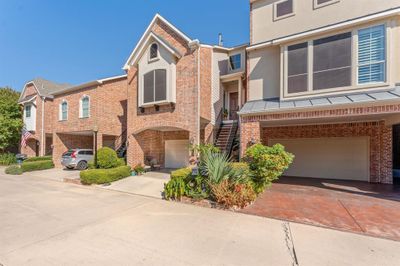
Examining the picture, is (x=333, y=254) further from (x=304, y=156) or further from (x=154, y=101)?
(x=154, y=101)

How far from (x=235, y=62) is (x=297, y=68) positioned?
280 inches

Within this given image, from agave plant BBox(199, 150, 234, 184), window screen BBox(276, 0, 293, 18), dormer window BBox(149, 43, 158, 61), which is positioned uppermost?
window screen BBox(276, 0, 293, 18)

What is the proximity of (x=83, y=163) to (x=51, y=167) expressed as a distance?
148 inches

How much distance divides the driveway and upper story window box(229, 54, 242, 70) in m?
9.86

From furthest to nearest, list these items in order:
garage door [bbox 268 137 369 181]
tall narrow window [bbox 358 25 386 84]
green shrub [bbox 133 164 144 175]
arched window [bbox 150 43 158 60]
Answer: green shrub [bbox 133 164 144 175], arched window [bbox 150 43 158 60], garage door [bbox 268 137 369 181], tall narrow window [bbox 358 25 386 84]

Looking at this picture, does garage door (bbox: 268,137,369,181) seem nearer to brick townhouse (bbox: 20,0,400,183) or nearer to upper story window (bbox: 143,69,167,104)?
brick townhouse (bbox: 20,0,400,183)

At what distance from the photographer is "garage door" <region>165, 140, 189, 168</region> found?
51.0 feet

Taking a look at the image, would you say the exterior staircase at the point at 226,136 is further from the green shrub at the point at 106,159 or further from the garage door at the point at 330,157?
the green shrub at the point at 106,159

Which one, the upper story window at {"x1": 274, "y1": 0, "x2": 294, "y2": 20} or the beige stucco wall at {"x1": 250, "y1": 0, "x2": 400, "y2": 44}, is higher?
the upper story window at {"x1": 274, "y1": 0, "x2": 294, "y2": 20}

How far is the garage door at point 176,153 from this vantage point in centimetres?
1554

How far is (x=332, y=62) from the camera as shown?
329 inches

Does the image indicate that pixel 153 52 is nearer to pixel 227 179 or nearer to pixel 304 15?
pixel 304 15

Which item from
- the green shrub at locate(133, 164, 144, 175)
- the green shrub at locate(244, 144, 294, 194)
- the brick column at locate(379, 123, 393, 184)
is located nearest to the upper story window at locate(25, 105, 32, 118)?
the green shrub at locate(133, 164, 144, 175)

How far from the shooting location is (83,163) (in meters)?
16.0
